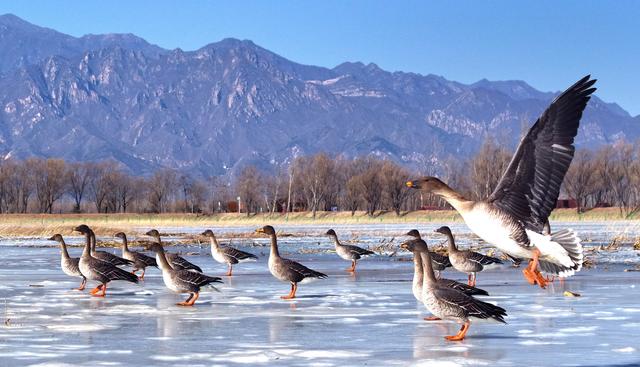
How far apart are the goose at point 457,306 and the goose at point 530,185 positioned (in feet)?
3.62

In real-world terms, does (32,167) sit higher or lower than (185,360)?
higher

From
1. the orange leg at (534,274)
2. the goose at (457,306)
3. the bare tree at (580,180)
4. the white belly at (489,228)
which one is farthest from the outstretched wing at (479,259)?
the bare tree at (580,180)

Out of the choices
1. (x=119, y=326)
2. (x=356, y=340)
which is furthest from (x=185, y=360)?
(x=119, y=326)

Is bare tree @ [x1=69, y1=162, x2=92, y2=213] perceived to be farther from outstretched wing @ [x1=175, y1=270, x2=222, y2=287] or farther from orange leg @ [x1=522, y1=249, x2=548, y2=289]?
orange leg @ [x1=522, y1=249, x2=548, y2=289]

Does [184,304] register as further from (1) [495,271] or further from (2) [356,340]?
(1) [495,271]

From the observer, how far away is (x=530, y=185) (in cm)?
1214

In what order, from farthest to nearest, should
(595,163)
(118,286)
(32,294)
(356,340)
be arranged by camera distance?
(595,163), (118,286), (32,294), (356,340)

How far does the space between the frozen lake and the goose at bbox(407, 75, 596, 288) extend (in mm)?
1124

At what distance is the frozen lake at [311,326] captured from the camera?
9.67m

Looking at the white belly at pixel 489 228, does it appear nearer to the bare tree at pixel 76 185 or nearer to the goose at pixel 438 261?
the goose at pixel 438 261

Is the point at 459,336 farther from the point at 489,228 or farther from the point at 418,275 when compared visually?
the point at 489,228

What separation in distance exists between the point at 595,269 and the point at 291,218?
7593cm

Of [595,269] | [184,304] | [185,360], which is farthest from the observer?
[595,269]

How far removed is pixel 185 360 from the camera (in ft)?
31.1
